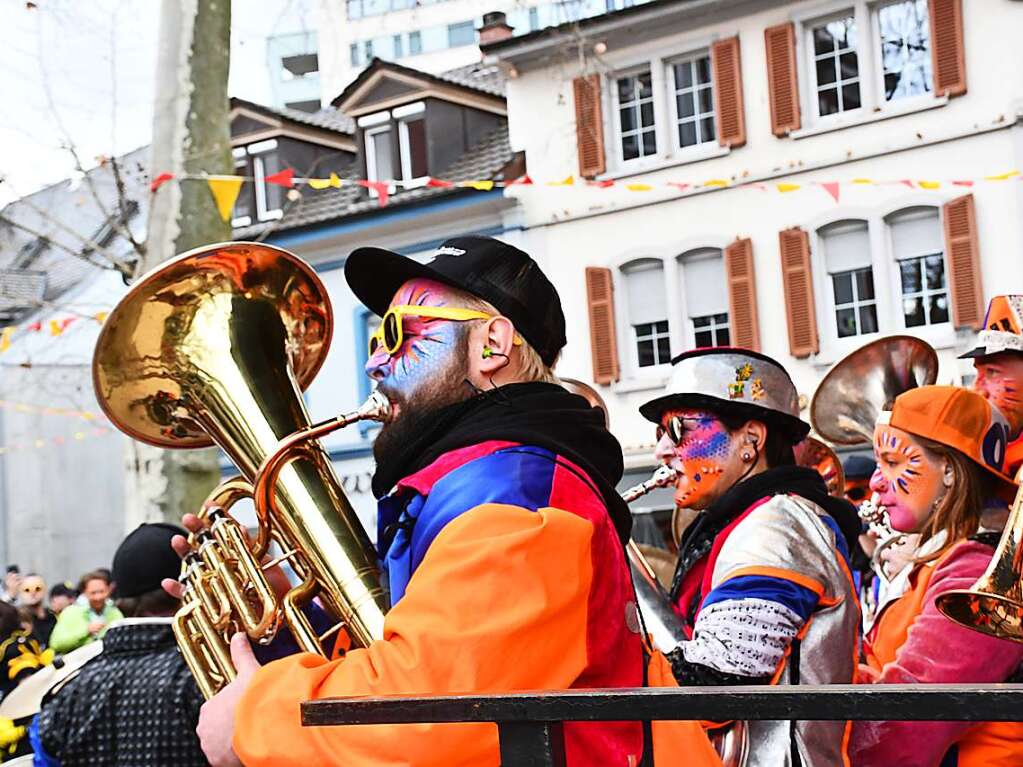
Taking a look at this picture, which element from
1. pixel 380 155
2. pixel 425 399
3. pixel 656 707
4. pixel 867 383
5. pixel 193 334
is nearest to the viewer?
pixel 656 707

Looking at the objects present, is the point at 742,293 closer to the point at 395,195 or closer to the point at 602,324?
the point at 602,324

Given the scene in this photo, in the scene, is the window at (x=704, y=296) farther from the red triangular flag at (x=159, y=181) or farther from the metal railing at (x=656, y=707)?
the metal railing at (x=656, y=707)

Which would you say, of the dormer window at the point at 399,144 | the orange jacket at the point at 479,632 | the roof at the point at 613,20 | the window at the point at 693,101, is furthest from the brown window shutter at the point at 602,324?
the orange jacket at the point at 479,632

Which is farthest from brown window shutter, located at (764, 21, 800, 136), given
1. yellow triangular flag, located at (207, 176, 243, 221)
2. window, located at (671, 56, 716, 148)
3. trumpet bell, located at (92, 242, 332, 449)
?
trumpet bell, located at (92, 242, 332, 449)

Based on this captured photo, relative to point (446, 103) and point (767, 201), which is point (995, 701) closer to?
point (767, 201)

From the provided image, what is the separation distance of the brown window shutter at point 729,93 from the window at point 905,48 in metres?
1.71

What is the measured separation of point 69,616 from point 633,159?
436 inches

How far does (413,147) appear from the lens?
777 inches

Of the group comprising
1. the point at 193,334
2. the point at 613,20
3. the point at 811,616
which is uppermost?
the point at 613,20

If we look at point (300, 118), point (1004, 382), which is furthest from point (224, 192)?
point (300, 118)

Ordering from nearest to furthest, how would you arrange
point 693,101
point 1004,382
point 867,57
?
point 1004,382
point 867,57
point 693,101

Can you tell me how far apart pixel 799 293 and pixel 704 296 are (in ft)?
4.63

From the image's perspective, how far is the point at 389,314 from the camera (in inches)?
106

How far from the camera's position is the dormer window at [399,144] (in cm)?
1959
